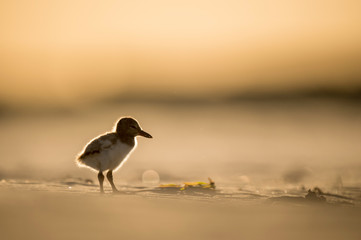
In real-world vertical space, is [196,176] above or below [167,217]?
above

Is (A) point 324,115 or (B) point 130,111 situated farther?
(B) point 130,111

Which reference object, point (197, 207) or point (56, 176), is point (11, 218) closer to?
point (197, 207)

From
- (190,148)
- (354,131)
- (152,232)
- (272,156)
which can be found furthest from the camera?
(354,131)

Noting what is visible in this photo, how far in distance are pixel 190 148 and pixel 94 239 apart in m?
11.4

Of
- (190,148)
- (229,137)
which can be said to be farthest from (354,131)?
(190,148)

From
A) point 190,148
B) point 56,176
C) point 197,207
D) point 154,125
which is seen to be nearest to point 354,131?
point 190,148

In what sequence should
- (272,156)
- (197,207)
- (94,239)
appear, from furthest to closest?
(272,156)
(197,207)
(94,239)

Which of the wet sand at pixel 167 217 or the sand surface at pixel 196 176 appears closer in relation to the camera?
the wet sand at pixel 167 217

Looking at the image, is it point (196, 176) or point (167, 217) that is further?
point (196, 176)

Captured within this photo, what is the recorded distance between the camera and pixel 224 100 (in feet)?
105

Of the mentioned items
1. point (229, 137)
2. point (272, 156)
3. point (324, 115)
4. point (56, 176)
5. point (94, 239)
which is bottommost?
point (94, 239)

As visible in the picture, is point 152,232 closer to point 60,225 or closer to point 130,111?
point 60,225

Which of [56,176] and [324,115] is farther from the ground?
[324,115]

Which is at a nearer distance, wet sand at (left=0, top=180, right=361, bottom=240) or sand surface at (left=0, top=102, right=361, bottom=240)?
wet sand at (left=0, top=180, right=361, bottom=240)
